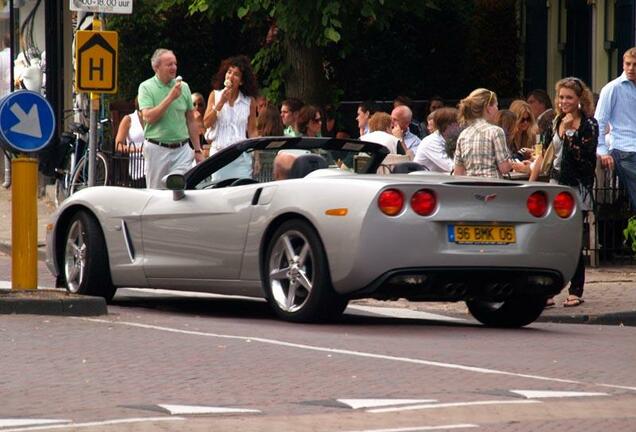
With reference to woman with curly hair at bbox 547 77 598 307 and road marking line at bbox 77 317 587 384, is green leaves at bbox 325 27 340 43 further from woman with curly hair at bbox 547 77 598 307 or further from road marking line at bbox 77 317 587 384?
road marking line at bbox 77 317 587 384

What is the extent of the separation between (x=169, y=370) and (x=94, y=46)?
31.4 ft

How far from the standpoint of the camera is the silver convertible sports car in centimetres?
1211

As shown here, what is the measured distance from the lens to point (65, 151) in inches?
986

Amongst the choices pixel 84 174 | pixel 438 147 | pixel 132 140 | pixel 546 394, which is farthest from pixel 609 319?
pixel 84 174

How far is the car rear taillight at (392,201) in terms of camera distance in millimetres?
12047

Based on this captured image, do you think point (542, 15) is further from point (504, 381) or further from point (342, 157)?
point (504, 381)

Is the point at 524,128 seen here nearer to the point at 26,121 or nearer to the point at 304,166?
the point at 304,166

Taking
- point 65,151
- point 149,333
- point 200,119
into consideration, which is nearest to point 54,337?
point 149,333

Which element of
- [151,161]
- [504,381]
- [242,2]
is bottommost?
[504,381]

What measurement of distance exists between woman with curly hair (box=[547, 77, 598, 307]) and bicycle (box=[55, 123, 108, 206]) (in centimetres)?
968

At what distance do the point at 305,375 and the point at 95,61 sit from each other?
388 inches

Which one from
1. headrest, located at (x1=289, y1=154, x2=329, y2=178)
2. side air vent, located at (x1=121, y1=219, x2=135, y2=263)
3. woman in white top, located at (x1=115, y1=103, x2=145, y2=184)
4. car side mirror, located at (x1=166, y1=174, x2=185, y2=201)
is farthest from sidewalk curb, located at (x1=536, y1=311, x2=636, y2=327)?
woman in white top, located at (x1=115, y1=103, x2=145, y2=184)

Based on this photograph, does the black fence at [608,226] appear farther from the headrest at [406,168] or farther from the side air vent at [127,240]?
the side air vent at [127,240]

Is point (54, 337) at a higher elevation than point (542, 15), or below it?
below
